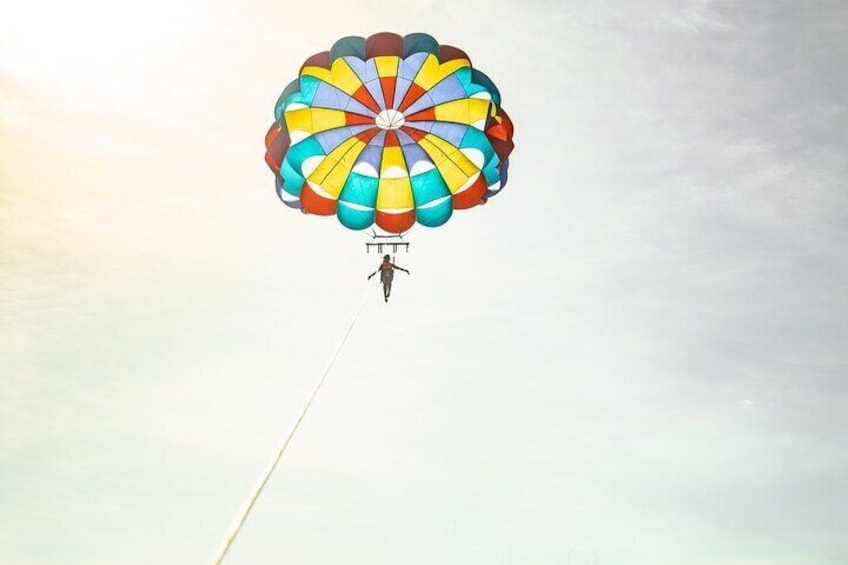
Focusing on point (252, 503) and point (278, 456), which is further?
point (278, 456)

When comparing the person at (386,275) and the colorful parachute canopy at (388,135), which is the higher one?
the colorful parachute canopy at (388,135)

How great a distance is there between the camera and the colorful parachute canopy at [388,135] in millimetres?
22188

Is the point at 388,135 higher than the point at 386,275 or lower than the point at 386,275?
higher

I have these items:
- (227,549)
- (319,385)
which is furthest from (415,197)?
(227,549)

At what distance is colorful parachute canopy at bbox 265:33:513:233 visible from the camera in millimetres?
22188

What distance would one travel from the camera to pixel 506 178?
23.7 meters

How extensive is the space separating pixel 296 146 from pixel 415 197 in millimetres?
3388

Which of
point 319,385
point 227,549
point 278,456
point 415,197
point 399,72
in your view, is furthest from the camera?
point 415,197

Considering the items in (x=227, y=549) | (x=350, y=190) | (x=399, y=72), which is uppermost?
Result: (x=399, y=72)

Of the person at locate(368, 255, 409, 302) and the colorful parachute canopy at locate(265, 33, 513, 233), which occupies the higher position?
the colorful parachute canopy at locate(265, 33, 513, 233)

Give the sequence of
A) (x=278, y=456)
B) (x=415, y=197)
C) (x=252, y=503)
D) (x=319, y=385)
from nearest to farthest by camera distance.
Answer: (x=252, y=503)
(x=278, y=456)
(x=319, y=385)
(x=415, y=197)

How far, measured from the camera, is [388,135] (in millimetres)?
23516

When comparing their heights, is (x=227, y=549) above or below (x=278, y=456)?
below

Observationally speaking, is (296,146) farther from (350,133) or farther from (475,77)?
(475,77)
